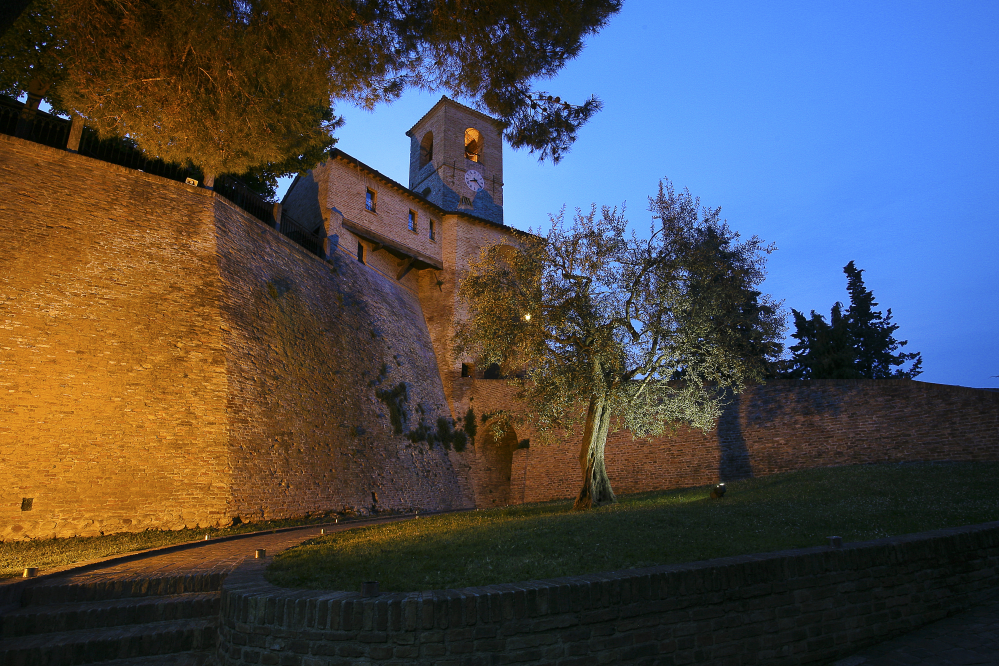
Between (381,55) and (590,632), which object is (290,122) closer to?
(381,55)

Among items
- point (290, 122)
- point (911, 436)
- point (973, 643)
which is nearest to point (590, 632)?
point (973, 643)

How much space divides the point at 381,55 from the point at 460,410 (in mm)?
18017

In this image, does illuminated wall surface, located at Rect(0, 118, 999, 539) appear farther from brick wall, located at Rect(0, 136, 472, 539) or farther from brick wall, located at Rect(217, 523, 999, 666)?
brick wall, located at Rect(217, 523, 999, 666)

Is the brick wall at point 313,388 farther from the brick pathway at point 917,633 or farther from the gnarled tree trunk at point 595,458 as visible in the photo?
the gnarled tree trunk at point 595,458

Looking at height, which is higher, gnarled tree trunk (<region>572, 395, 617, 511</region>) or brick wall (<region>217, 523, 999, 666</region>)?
gnarled tree trunk (<region>572, 395, 617, 511</region>)

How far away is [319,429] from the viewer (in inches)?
595

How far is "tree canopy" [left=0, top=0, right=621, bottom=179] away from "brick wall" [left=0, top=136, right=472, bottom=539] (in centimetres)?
429

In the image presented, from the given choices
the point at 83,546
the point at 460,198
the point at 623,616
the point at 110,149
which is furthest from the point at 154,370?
the point at 460,198

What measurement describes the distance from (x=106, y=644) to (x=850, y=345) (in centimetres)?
2841

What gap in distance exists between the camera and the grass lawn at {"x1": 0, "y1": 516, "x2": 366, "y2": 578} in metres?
7.80

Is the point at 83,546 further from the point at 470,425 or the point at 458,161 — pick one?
the point at 458,161

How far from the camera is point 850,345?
25281mm

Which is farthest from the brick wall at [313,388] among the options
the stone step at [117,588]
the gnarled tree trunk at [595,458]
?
the gnarled tree trunk at [595,458]

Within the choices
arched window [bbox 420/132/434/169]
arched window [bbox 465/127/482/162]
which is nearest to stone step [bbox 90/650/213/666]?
arched window [bbox 465/127/482/162]
